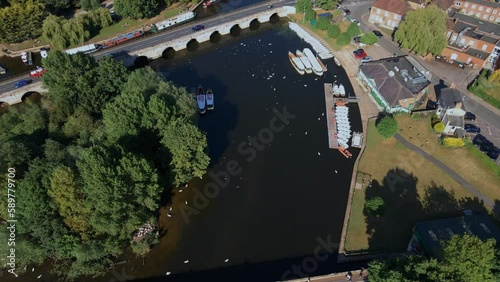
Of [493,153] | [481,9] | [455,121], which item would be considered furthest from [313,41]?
[493,153]

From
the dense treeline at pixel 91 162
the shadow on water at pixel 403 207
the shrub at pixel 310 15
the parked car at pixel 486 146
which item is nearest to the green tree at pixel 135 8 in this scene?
the dense treeline at pixel 91 162

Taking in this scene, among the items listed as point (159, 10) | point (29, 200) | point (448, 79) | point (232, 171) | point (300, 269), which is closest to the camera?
point (29, 200)

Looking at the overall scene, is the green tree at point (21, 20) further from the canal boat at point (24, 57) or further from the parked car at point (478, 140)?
the parked car at point (478, 140)

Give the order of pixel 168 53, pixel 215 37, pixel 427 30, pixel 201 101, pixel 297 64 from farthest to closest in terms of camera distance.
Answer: pixel 215 37 < pixel 168 53 < pixel 297 64 < pixel 427 30 < pixel 201 101

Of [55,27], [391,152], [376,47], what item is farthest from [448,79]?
[55,27]

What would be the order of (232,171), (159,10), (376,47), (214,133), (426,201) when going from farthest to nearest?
(159,10)
(376,47)
(214,133)
(232,171)
(426,201)

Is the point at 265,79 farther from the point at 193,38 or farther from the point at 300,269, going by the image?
the point at 300,269

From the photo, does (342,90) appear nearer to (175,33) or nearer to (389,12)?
(389,12)
